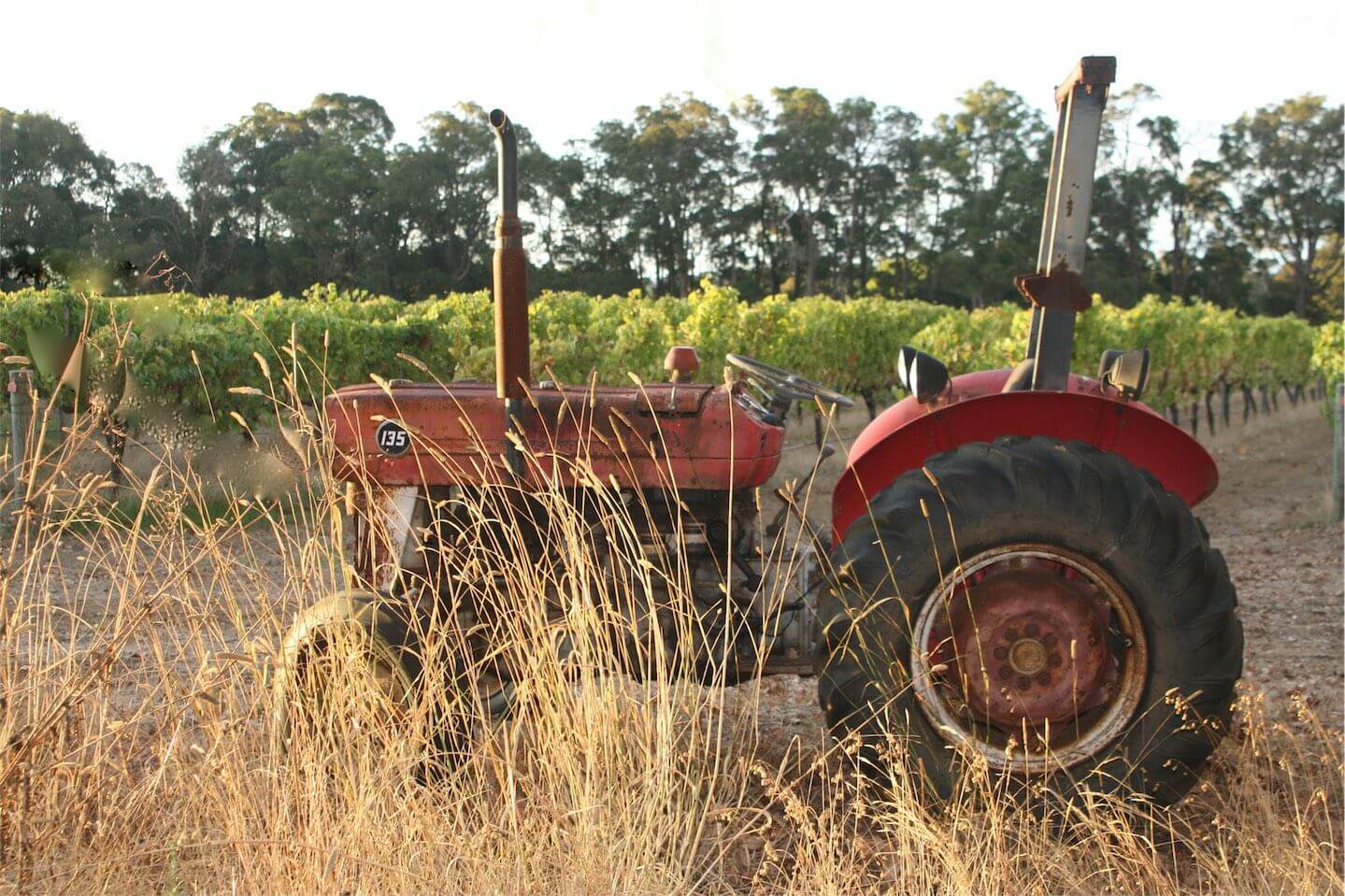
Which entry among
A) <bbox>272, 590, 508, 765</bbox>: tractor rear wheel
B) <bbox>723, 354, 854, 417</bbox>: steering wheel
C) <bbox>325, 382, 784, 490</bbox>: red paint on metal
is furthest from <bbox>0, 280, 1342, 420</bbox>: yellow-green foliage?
<bbox>723, 354, 854, 417</bbox>: steering wheel

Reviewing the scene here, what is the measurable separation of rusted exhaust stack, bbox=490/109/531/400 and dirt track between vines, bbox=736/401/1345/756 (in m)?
1.00

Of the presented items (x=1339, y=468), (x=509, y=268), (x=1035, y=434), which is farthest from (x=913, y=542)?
(x=1339, y=468)

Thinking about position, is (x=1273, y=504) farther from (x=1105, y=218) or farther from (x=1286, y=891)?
(x=1105, y=218)

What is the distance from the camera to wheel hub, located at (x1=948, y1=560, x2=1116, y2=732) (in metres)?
2.81

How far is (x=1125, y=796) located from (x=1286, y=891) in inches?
14.8

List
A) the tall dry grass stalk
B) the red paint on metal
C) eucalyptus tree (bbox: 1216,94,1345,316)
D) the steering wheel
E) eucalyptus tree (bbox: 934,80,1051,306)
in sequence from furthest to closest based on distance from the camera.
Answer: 1. eucalyptus tree (bbox: 1216,94,1345,316)
2. eucalyptus tree (bbox: 934,80,1051,306)
3. the steering wheel
4. the red paint on metal
5. the tall dry grass stalk

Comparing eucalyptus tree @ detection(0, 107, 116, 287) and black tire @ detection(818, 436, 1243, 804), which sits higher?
eucalyptus tree @ detection(0, 107, 116, 287)

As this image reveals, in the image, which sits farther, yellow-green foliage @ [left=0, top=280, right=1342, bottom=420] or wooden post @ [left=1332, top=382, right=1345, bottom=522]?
wooden post @ [left=1332, top=382, right=1345, bottom=522]

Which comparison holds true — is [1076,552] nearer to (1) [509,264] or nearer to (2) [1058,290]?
(2) [1058,290]

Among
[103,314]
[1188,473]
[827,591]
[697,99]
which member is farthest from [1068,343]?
[697,99]

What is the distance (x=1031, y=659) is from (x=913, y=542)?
43 centimetres

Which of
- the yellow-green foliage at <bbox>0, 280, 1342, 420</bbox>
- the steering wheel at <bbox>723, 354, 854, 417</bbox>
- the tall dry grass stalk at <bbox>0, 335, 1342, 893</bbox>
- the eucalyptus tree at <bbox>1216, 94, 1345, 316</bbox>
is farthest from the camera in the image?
the eucalyptus tree at <bbox>1216, 94, 1345, 316</bbox>

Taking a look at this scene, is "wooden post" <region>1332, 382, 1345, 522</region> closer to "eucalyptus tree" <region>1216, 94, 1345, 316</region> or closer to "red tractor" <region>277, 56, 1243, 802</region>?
"red tractor" <region>277, 56, 1243, 802</region>

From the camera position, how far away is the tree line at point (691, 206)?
335 centimetres
